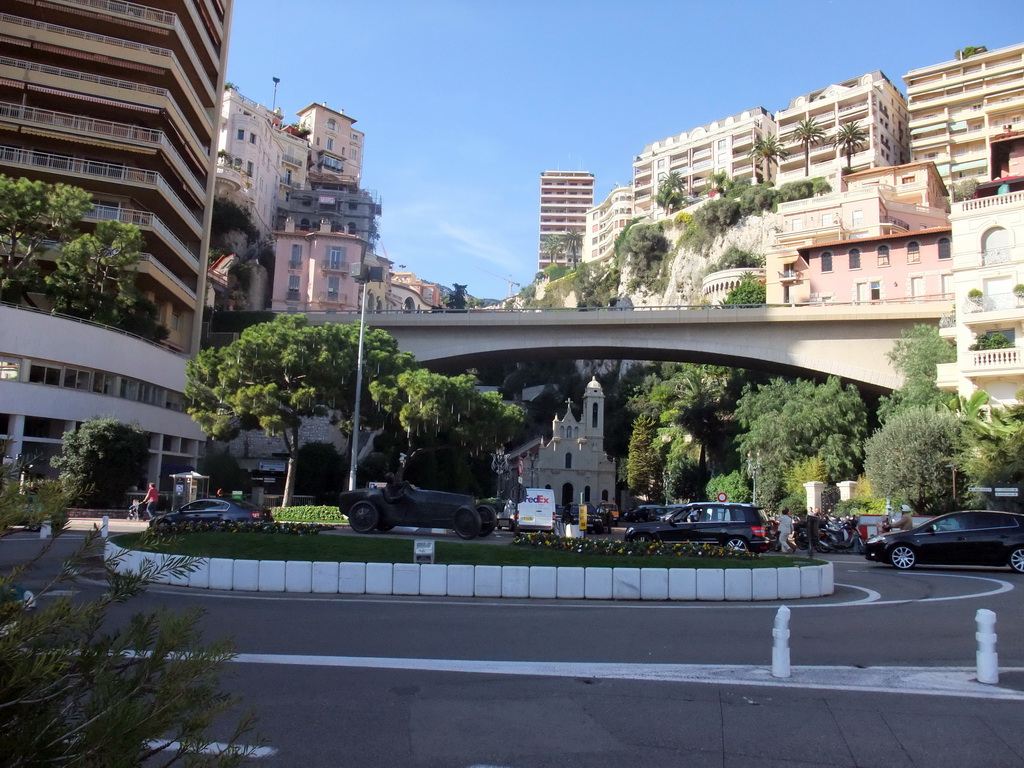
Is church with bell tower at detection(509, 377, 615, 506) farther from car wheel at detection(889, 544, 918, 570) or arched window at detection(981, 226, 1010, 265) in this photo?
car wheel at detection(889, 544, 918, 570)

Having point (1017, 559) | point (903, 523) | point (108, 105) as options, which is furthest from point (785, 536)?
point (108, 105)

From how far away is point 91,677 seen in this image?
2906 mm

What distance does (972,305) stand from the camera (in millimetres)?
36906

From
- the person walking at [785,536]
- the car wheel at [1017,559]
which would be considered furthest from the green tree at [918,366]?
the car wheel at [1017,559]

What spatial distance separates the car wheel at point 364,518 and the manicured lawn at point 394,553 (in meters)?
6.76

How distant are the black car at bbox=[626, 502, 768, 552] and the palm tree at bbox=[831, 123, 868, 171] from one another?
74.8 meters

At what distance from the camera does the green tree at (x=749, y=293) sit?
68750mm

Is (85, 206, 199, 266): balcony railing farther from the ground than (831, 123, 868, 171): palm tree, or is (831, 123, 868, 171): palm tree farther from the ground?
(831, 123, 868, 171): palm tree

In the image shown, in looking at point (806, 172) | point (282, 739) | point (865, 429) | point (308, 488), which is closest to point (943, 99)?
point (806, 172)

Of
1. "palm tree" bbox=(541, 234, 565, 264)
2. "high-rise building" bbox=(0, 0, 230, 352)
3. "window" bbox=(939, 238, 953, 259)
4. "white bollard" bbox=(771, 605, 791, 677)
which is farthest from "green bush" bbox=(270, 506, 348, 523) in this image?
"palm tree" bbox=(541, 234, 565, 264)

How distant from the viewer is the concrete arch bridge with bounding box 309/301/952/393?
45.4m

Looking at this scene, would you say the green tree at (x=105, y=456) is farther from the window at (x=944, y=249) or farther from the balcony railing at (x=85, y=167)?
the window at (x=944, y=249)

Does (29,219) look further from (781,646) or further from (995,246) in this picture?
(995,246)

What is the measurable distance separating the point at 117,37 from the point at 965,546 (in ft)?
154
